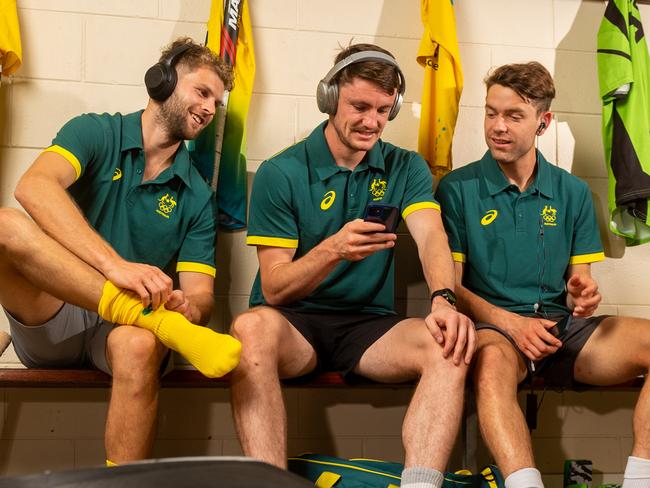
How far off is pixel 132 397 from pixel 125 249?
1.92 ft

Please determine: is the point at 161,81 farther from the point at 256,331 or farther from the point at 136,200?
the point at 256,331

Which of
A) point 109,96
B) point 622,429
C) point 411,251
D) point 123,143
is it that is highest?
point 109,96

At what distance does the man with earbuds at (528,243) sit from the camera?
2.23m

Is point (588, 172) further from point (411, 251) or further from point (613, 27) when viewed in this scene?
point (411, 251)

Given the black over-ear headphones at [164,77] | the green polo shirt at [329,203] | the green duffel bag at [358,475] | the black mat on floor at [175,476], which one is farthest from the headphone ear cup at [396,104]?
the black mat on floor at [175,476]

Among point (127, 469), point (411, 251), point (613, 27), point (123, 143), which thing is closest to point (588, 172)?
point (613, 27)

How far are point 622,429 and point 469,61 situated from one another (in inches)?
53.2

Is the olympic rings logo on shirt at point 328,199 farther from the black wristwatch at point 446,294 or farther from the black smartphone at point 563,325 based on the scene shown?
the black smartphone at point 563,325

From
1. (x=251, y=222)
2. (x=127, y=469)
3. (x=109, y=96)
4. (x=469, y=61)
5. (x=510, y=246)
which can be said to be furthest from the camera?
(x=469, y=61)

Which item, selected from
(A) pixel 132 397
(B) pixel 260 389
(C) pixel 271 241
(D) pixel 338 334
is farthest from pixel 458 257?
(A) pixel 132 397

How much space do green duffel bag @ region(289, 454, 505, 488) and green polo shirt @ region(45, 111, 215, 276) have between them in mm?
599

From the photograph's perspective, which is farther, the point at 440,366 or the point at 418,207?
the point at 418,207

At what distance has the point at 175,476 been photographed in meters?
0.93

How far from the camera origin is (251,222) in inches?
88.7
